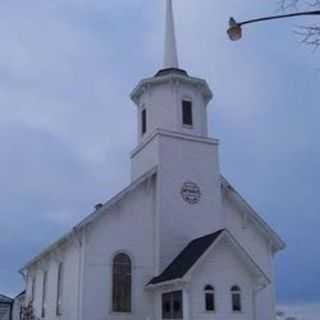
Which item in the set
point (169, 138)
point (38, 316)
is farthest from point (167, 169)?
point (38, 316)

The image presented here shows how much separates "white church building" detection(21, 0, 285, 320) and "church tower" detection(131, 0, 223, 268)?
0.16 feet

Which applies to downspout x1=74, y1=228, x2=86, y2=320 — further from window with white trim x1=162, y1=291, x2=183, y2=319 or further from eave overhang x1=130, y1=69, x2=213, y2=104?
eave overhang x1=130, y1=69, x2=213, y2=104

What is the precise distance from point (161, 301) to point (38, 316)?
10663mm

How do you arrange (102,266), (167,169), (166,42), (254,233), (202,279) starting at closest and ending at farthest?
(202,279) → (102,266) → (167,169) → (254,233) → (166,42)

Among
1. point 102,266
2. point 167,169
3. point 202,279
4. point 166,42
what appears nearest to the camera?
point 202,279

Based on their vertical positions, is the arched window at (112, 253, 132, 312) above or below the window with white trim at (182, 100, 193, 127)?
below

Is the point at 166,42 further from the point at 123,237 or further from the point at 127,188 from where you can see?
the point at 123,237

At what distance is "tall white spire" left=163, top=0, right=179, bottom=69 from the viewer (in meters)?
29.6

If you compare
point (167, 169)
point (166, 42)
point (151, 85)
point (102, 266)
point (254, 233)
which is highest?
point (166, 42)

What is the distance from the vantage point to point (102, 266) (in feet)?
78.5

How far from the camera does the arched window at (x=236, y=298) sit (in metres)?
22.8

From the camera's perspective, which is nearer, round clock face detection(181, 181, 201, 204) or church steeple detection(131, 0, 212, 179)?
round clock face detection(181, 181, 201, 204)

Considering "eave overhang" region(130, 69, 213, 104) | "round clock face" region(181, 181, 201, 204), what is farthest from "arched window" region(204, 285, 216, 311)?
"eave overhang" region(130, 69, 213, 104)

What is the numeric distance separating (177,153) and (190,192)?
1963 mm
